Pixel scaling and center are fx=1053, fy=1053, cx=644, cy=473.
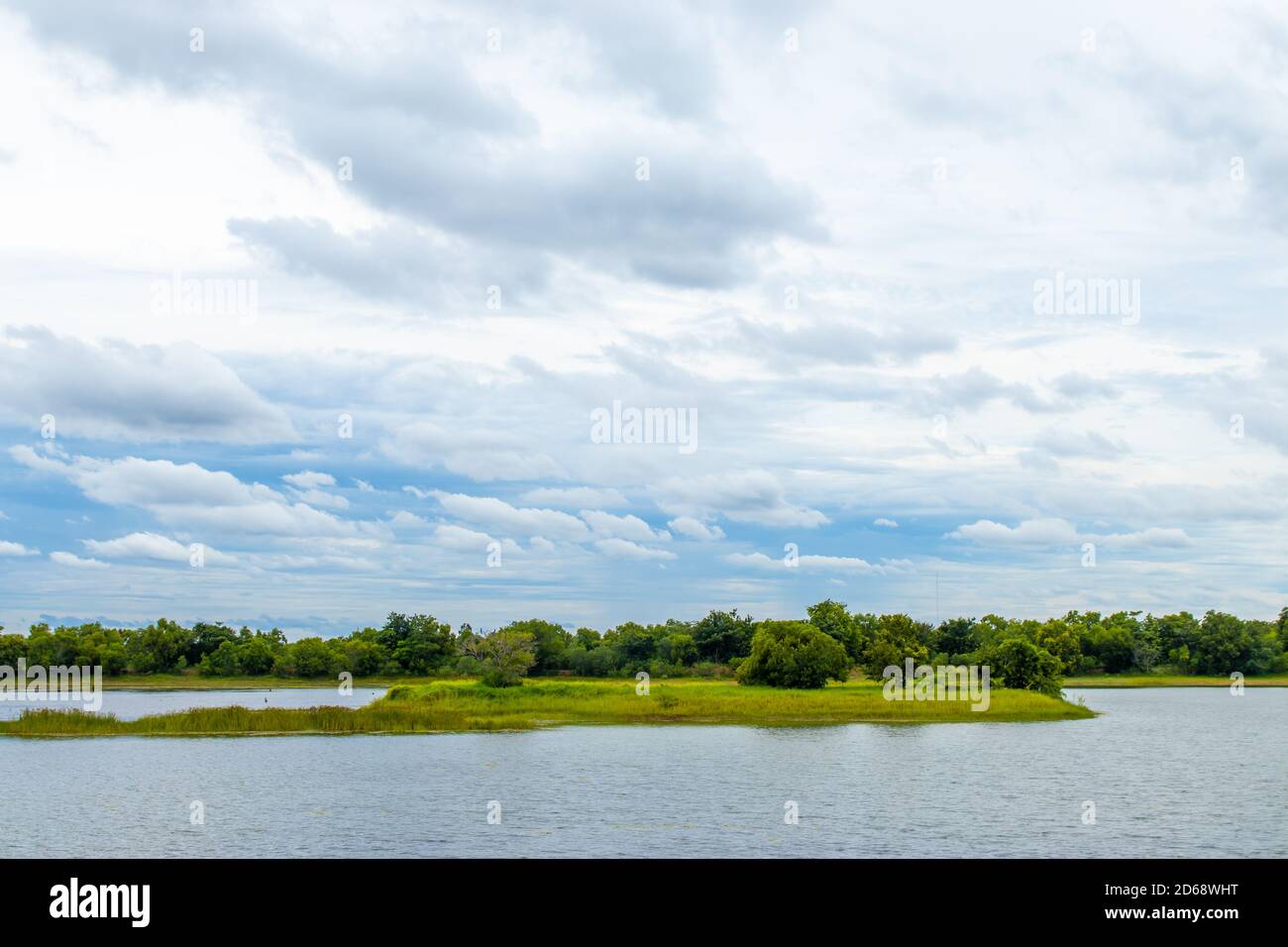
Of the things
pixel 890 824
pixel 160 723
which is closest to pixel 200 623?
pixel 160 723

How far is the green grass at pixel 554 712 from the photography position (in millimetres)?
83625

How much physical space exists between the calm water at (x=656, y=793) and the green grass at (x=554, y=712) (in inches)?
142

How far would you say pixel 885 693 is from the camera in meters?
106

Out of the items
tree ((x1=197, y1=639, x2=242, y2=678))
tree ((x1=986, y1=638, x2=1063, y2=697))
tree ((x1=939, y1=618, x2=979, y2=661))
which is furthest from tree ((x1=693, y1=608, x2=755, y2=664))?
tree ((x1=197, y1=639, x2=242, y2=678))

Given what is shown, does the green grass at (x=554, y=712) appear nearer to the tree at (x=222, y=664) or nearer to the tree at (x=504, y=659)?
the tree at (x=504, y=659)

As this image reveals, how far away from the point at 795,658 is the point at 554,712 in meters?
28.7

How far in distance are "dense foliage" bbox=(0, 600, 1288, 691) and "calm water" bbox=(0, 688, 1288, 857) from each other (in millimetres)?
28036

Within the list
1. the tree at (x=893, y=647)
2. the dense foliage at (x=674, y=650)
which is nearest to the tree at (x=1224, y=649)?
the dense foliage at (x=674, y=650)

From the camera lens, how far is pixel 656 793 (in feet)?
180

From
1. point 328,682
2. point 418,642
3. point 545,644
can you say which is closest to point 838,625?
point 545,644

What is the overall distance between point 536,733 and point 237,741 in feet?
75.6

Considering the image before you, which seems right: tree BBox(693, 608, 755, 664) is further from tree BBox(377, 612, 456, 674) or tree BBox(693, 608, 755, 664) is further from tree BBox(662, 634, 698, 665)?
tree BBox(377, 612, 456, 674)

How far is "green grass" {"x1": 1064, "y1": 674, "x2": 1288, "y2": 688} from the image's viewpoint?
7254 inches
